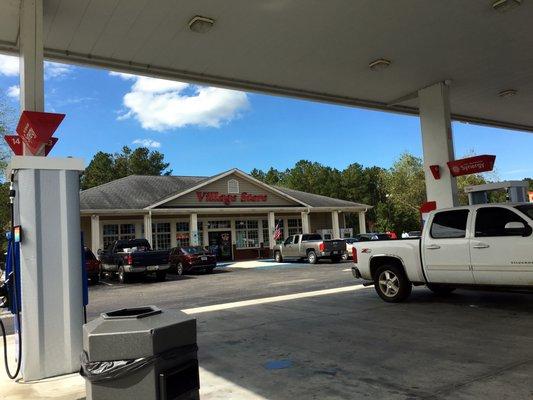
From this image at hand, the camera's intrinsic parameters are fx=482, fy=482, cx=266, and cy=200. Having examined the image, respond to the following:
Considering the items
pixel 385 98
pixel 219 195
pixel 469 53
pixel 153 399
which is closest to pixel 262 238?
pixel 219 195

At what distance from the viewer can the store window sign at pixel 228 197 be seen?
34062mm

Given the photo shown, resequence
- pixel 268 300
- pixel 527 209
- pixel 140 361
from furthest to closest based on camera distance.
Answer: pixel 268 300, pixel 527 209, pixel 140 361

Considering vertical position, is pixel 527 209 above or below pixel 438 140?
below

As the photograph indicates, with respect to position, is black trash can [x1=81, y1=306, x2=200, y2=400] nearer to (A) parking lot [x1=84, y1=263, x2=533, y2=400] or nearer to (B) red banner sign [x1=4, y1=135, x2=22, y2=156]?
(A) parking lot [x1=84, y1=263, x2=533, y2=400]

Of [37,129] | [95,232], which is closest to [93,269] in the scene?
[95,232]

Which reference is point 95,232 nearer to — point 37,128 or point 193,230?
point 193,230

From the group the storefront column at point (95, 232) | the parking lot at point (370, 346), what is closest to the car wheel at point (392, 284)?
the parking lot at point (370, 346)

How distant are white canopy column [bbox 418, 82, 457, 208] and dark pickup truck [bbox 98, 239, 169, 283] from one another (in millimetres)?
12775

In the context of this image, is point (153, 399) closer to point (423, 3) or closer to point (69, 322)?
point (69, 322)

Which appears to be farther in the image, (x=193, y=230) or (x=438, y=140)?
(x=193, y=230)

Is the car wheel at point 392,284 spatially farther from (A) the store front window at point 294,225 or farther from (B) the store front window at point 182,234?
(A) the store front window at point 294,225

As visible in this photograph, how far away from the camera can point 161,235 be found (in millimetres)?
33844

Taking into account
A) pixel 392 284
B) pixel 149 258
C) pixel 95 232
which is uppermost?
pixel 95 232

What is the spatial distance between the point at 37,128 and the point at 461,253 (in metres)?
7.48
